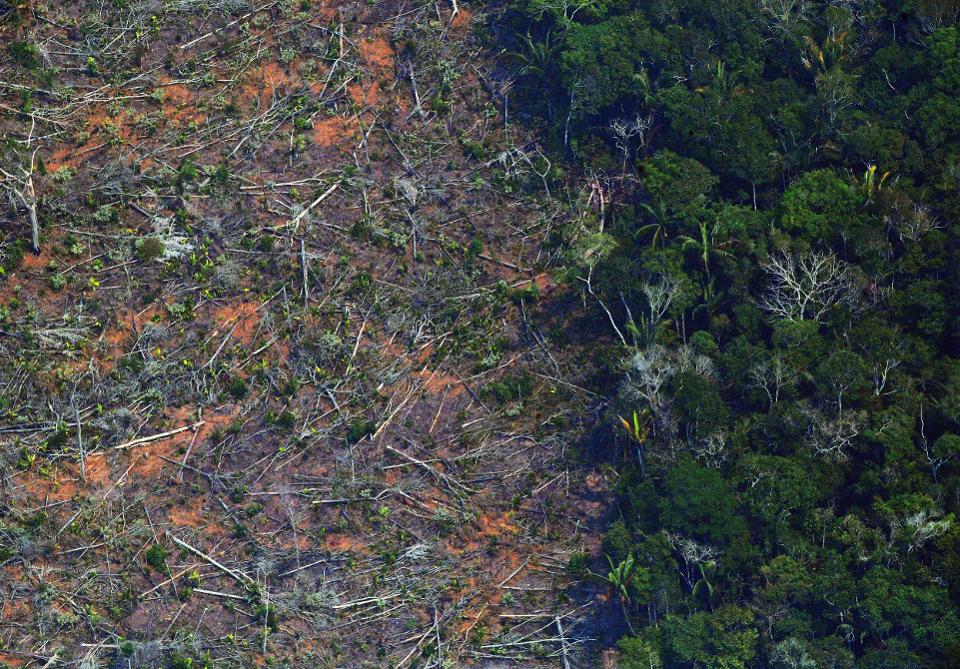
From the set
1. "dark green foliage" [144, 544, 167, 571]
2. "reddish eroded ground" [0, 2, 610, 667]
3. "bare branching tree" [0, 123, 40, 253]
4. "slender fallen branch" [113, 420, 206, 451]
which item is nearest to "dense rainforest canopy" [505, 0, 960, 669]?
"reddish eroded ground" [0, 2, 610, 667]

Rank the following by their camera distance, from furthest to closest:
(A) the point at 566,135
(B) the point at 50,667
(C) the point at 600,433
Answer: (A) the point at 566,135, (C) the point at 600,433, (B) the point at 50,667

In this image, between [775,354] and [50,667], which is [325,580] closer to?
[50,667]

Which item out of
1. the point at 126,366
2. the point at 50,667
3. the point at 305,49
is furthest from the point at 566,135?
the point at 50,667

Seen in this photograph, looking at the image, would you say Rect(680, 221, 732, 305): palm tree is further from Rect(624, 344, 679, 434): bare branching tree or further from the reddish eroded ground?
the reddish eroded ground

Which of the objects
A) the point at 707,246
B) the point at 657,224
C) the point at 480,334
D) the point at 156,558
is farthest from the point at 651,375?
the point at 156,558

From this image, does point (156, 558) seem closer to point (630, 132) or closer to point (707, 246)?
point (707, 246)

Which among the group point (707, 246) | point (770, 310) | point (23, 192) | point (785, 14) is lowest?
point (23, 192)
